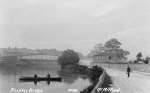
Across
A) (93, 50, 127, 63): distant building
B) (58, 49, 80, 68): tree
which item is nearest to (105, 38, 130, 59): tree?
(93, 50, 127, 63): distant building

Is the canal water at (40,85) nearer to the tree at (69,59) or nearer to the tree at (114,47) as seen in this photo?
the tree at (69,59)

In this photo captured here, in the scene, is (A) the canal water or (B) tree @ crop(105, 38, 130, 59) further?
(B) tree @ crop(105, 38, 130, 59)

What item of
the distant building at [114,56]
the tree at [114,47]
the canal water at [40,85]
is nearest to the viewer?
the canal water at [40,85]

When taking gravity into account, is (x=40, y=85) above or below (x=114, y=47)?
below

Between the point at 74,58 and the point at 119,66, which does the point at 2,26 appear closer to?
the point at 119,66

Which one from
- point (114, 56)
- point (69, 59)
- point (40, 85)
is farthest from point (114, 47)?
point (69, 59)

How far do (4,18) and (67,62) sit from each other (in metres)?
44.5

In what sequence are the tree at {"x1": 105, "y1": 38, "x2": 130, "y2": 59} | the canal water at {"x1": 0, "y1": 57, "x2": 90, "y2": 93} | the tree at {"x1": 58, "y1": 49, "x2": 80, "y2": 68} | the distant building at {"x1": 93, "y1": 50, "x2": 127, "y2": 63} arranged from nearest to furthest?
the canal water at {"x1": 0, "y1": 57, "x2": 90, "y2": 93} < the tree at {"x1": 105, "y1": 38, "x2": 130, "y2": 59} < the distant building at {"x1": 93, "y1": 50, "x2": 127, "y2": 63} < the tree at {"x1": 58, "y1": 49, "x2": 80, "y2": 68}

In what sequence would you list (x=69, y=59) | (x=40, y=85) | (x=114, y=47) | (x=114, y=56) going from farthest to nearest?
1. (x=69, y=59)
2. (x=114, y=56)
3. (x=114, y=47)
4. (x=40, y=85)

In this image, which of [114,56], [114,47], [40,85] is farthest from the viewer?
[114,56]

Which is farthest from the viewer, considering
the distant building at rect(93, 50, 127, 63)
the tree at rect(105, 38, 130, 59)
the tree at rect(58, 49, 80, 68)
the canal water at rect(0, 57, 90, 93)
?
the tree at rect(58, 49, 80, 68)

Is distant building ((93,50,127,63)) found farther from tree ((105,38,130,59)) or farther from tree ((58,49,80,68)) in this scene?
tree ((58,49,80,68))

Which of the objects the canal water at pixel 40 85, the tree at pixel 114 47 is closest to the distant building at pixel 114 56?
the tree at pixel 114 47

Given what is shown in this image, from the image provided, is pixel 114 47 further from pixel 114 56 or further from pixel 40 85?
pixel 40 85
